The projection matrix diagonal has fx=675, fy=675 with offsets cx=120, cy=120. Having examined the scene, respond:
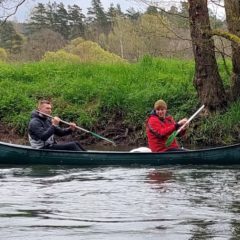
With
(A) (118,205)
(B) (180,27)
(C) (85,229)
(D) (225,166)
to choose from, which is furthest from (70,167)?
(B) (180,27)

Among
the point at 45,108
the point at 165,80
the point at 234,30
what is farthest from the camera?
the point at 165,80

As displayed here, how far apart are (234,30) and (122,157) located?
5874 mm

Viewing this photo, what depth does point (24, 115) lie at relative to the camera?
60.5 ft

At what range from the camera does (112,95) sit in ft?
61.2

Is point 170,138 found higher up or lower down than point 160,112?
lower down

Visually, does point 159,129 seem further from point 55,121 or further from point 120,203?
point 120,203

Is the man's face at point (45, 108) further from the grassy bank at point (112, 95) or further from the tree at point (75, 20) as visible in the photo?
the tree at point (75, 20)

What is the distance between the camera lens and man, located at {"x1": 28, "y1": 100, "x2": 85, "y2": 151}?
12.7m

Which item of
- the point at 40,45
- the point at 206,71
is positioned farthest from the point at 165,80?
the point at 40,45

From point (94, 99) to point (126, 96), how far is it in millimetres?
1138

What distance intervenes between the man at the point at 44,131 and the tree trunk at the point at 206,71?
463 centimetres

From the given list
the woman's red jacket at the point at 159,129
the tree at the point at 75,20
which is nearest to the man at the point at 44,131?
the woman's red jacket at the point at 159,129

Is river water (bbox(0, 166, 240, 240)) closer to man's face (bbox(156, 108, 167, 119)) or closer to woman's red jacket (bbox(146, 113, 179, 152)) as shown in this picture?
woman's red jacket (bbox(146, 113, 179, 152))

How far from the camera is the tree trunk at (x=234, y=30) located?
16406 millimetres
